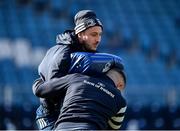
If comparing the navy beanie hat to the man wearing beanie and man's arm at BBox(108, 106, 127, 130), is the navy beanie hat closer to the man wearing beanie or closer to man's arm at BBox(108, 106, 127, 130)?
the man wearing beanie

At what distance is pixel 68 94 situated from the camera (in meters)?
4.40

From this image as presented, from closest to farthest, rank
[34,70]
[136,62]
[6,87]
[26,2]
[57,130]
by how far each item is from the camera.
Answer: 1. [57,130]
2. [6,87]
3. [34,70]
4. [136,62]
5. [26,2]

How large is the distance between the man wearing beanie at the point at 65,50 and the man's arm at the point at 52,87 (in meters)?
0.05

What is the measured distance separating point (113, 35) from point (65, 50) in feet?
41.4

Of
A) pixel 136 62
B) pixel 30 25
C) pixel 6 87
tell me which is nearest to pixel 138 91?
pixel 6 87

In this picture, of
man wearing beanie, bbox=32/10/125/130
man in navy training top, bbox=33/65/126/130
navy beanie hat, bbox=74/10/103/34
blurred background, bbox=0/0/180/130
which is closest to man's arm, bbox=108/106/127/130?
man in navy training top, bbox=33/65/126/130

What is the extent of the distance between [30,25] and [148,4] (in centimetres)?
352

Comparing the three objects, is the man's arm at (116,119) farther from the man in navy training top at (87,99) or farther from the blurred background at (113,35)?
the blurred background at (113,35)

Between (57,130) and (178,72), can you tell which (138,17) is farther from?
(57,130)

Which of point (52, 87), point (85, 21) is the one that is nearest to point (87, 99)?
point (52, 87)

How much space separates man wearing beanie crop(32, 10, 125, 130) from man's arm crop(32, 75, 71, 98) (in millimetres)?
45

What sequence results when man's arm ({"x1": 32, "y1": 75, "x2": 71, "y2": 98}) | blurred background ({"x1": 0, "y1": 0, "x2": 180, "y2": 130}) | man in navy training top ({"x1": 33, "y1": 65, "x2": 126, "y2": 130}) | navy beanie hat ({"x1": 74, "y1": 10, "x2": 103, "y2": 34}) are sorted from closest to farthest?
1. man in navy training top ({"x1": 33, "y1": 65, "x2": 126, "y2": 130})
2. man's arm ({"x1": 32, "y1": 75, "x2": 71, "y2": 98})
3. navy beanie hat ({"x1": 74, "y1": 10, "x2": 103, "y2": 34})
4. blurred background ({"x1": 0, "y1": 0, "x2": 180, "y2": 130})

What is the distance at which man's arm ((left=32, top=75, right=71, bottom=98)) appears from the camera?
4477 mm

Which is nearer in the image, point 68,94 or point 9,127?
point 68,94
